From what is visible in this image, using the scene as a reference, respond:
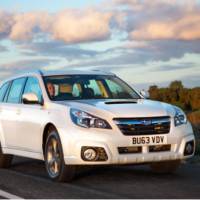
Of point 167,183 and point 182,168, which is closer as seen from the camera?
point 167,183

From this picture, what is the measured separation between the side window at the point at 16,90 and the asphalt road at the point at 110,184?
1.28m

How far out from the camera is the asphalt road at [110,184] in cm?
827

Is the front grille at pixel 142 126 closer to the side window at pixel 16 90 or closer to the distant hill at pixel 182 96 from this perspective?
the side window at pixel 16 90

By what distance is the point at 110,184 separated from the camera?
9312 mm

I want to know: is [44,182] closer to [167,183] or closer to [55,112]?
[55,112]

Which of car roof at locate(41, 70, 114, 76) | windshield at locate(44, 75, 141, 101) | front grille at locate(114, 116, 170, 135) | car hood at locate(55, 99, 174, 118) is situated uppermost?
car roof at locate(41, 70, 114, 76)

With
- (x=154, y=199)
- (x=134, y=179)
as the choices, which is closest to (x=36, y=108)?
(x=134, y=179)

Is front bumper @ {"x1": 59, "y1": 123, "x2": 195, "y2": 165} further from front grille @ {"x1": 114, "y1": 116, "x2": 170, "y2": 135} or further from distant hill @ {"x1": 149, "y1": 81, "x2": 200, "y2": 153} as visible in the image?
distant hill @ {"x1": 149, "y1": 81, "x2": 200, "y2": 153}

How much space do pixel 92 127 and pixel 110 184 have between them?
83 cm

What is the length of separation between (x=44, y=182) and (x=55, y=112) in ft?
3.41

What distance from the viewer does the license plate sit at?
9281 mm

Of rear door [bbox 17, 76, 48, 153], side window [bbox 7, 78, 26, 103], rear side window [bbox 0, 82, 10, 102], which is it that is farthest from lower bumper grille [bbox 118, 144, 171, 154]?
rear side window [bbox 0, 82, 10, 102]

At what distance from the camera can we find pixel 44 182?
9664mm

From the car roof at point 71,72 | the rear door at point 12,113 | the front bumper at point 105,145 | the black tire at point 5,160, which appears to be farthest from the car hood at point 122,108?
the black tire at point 5,160
